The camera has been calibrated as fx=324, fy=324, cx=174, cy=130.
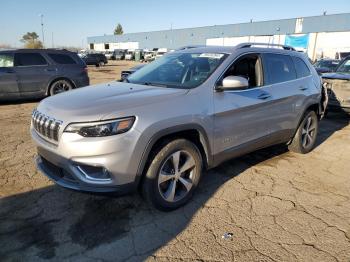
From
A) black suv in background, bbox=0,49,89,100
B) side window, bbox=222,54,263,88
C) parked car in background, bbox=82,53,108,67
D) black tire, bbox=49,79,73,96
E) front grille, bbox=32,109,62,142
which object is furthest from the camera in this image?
parked car in background, bbox=82,53,108,67

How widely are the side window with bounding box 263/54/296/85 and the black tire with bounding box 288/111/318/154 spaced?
2.91 ft

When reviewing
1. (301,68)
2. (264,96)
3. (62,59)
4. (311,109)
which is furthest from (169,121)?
(62,59)

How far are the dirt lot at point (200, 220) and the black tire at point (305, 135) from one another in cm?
65

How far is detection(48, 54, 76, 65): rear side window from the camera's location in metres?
10.4

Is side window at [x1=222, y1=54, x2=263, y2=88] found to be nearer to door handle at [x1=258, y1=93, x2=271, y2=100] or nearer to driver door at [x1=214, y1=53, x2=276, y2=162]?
driver door at [x1=214, y1=53, x2=276, y2=162]

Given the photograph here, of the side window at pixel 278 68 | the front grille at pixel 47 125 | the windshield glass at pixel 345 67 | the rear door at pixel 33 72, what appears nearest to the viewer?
the front grille at pixel 47 125

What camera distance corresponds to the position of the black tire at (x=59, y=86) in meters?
10.2

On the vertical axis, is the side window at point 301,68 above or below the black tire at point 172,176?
above

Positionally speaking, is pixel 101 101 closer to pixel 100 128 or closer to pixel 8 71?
pixel 100 128

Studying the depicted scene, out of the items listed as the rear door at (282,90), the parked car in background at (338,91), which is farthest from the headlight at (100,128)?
the parked car in background at (338,91)

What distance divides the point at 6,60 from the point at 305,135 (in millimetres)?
8586

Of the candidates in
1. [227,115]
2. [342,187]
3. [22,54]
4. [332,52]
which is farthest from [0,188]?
[332,52]

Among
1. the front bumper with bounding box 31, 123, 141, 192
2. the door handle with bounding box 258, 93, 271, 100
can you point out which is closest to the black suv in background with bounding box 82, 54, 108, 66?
the door handle with bounding box 258, 93, 271, 100

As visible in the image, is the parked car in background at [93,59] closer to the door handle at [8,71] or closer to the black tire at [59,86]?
the black tire at [59,86]
